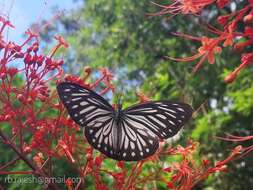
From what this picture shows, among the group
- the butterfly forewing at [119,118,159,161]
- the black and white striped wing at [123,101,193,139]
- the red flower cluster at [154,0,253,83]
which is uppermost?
the red flower cluster at [154,0,253,83]

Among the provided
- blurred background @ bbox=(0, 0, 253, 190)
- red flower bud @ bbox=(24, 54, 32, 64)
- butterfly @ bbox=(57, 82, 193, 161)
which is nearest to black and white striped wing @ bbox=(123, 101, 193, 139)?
butterfly @ bbox=(57, 82, 193, 161)

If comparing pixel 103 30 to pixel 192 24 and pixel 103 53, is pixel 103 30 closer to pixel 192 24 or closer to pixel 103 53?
pixel 103 53

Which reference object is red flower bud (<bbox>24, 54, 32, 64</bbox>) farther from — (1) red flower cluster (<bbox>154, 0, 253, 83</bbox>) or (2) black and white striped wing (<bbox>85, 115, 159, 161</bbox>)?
(1) red flower cluster (<bbox>154, 0, 253, 83</bbox>)

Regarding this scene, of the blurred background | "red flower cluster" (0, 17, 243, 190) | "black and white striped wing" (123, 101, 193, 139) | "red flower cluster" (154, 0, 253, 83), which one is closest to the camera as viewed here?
"red flower cluster" (154, 0, 253, 83)

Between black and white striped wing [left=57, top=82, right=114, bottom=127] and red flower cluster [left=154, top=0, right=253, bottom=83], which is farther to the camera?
black and white striped wing [left=57, top=82, right=114, bottom=127]

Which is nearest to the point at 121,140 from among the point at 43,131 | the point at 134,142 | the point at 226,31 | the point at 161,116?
the point at 134,142

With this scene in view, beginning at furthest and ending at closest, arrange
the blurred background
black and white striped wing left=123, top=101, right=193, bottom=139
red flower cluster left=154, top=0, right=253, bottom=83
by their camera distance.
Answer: the blurred background
black and white striped wing left=123, top=101, right=193, bottom=139
red flower cluster left=154, top=0, right=253, bottom=83

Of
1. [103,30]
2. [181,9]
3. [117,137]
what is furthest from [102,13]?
[181,9]

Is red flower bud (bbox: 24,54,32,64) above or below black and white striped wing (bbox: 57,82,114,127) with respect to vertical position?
above
